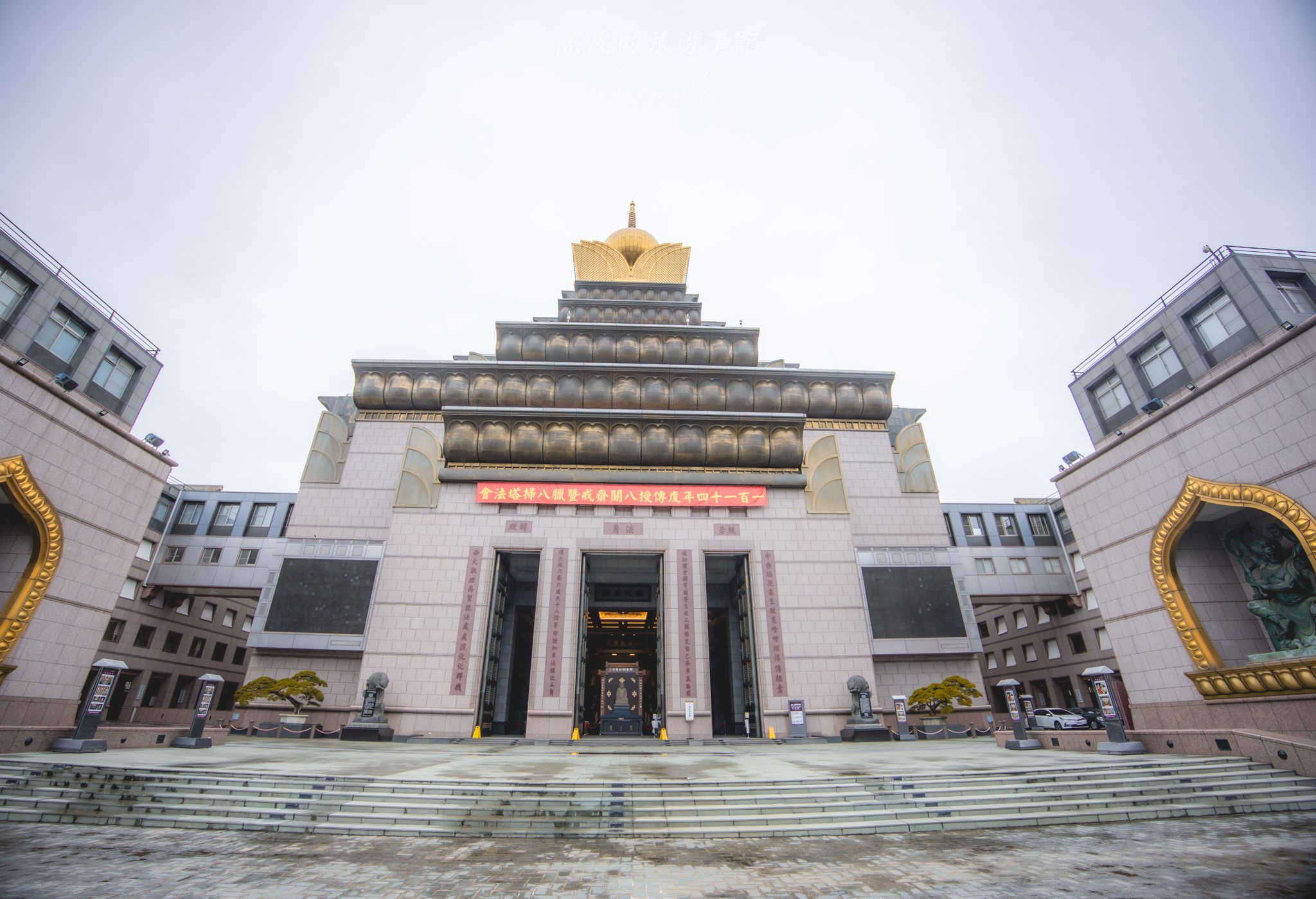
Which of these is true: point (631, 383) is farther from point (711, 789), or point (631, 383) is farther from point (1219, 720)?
point (1219, 720)

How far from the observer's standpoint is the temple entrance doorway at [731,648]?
87.0 feet

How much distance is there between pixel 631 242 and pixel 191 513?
38.2 m

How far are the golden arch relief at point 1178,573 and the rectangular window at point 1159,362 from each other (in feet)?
31.1

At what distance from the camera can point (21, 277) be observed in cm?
2098

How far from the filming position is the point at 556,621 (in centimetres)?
2530

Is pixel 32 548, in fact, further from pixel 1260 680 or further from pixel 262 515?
pixel 1260 680

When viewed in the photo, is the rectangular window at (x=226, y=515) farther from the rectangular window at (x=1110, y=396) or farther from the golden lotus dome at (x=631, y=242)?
the rectangular window at (x=1110, y=396)

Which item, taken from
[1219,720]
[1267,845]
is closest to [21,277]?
[1267,845]

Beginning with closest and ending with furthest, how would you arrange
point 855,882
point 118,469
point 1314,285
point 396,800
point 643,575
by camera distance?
point 855,882, point 396,800, point 118,469, point 1314,285, point 643,575

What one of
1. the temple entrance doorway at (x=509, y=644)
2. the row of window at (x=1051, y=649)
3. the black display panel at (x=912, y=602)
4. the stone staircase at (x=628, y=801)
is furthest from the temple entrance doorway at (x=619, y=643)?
the row of window at (x=1051, y=649)

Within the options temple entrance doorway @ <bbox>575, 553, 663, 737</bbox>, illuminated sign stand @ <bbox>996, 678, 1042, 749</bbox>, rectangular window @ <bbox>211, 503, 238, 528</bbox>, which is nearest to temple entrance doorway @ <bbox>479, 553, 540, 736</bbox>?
temple entrance doorway @ <bbox>575, 553, 663, 737</bbox>

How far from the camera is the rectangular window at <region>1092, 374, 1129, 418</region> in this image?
23828mm

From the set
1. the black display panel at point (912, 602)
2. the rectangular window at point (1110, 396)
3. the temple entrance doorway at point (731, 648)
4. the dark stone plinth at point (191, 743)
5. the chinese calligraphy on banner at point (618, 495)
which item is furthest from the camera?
the chinese calligraphy on banner at point (618, 495)

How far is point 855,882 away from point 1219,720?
48.7 feet
